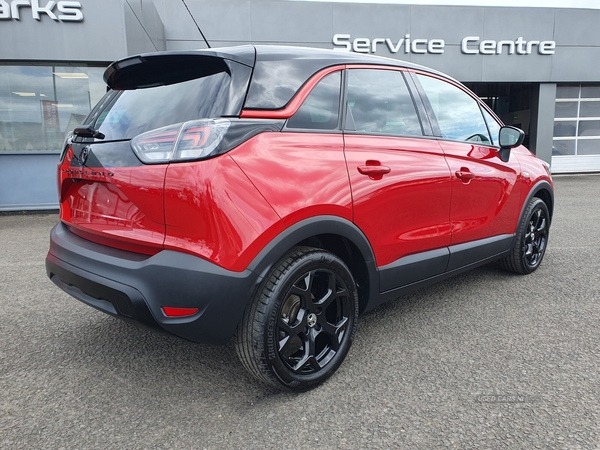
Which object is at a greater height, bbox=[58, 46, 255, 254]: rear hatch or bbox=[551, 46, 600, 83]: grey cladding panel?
bbox=[551, 46, 600, 83]: grey cladding panel

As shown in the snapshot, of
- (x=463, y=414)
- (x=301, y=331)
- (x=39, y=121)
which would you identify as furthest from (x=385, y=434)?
(x=39, y=121)

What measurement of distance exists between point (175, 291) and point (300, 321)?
0.64 metres

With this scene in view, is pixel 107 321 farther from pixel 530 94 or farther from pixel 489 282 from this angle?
pixel 530 94

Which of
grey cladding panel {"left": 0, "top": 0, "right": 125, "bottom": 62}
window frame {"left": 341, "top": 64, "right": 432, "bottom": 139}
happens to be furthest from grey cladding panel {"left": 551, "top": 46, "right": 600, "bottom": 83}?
window frame {"left": 341, "top": 64, "right": 432, "bottom": 139}

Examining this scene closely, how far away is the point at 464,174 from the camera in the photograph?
3.05 m

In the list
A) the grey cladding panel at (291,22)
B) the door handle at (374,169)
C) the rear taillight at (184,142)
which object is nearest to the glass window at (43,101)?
the grey cladding panel at (291,22)

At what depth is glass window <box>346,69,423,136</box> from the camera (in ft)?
8.20

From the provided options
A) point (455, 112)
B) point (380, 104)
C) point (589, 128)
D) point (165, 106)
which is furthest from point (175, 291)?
point (589, 128)

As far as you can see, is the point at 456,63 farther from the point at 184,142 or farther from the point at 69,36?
the point at 184,142

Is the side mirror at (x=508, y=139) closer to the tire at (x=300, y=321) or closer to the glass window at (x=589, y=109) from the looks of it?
the tire at (x=300, y=321)

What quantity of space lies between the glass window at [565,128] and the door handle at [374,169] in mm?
16853

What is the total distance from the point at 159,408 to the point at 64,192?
125 cm

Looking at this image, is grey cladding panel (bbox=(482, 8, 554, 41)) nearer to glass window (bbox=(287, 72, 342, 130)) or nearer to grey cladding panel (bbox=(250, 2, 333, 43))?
grey cladding panel (bbox=(250, 2, 333, 43))

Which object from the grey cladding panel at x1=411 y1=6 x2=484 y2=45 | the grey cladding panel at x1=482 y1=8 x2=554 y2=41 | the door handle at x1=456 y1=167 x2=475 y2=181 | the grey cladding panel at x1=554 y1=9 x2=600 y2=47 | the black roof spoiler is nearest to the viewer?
the black roof spoiler
